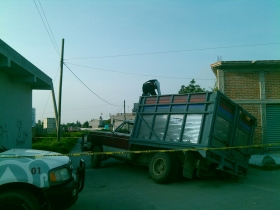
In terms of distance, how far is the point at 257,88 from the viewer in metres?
13.6

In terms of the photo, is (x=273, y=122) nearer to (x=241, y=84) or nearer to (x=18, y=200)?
(x=241, y=84)

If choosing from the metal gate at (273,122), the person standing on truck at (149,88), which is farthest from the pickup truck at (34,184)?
the metal gate at (273,122)

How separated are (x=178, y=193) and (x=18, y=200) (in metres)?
3.94

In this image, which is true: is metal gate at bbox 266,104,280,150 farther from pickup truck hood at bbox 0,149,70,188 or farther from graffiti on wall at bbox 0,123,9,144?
pickup truck hood at bbox 0,149,70,188

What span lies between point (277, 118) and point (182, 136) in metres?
8.41

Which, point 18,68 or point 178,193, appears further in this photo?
point 18,68

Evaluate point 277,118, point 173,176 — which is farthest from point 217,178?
point 277,118

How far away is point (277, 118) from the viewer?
13.7m

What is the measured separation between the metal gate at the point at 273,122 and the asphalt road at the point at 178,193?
500cm

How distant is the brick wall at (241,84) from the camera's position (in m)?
13.7

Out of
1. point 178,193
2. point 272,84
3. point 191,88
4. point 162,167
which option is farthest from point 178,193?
point 191,88

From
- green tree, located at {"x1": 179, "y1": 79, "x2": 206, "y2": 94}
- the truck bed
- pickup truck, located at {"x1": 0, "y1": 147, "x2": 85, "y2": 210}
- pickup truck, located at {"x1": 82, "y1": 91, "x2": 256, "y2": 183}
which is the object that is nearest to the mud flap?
pickup truck, located at {"x1": 82, "y1": 91, "x2": 256, "y2": 183}

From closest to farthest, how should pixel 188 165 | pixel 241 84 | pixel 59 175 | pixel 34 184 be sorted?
pixel 34 184
pixel 59 175
pixel 188 165
pixel 241 84

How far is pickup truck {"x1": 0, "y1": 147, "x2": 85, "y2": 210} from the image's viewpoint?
3.59m
